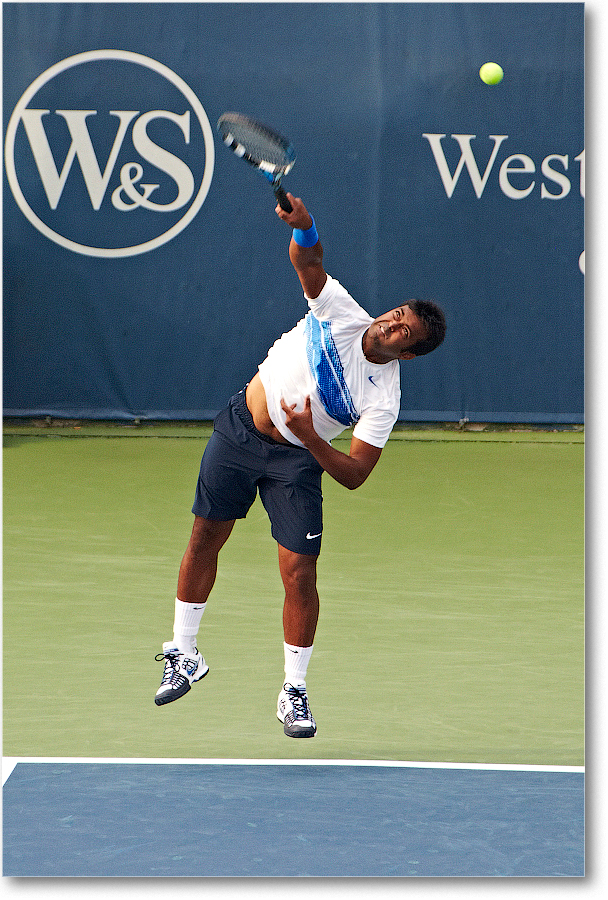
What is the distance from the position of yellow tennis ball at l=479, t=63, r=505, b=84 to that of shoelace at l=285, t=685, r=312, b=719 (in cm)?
572

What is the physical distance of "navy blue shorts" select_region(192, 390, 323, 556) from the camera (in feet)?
9.29

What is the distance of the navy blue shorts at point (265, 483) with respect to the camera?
9.29 ft

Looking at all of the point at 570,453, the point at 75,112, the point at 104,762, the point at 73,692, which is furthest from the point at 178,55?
the point at 104,762

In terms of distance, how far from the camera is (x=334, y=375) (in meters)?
2.73

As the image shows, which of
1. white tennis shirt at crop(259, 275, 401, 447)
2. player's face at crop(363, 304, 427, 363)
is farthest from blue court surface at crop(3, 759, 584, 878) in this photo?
player's face at crop(363, 304, 427, 363)

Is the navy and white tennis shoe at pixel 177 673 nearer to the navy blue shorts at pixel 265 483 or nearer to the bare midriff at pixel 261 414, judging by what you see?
the navy blue shorts at pixel 265 483

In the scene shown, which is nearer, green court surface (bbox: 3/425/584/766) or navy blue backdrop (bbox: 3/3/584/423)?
green court surface (bbox: 3/425/584/766)

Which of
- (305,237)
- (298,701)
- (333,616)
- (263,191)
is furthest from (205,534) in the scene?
(263,191)

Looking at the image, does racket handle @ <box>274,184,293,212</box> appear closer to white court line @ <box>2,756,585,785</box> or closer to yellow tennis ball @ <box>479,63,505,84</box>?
white court line @ <box>2,756,585,785</box>

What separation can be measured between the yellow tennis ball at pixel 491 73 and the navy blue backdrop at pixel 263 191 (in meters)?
0.28

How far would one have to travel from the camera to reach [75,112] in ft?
26.6

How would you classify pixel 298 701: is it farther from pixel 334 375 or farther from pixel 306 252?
pixel 306 252

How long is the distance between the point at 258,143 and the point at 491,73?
218 inches

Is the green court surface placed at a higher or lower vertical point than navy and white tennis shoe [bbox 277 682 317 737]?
lower
